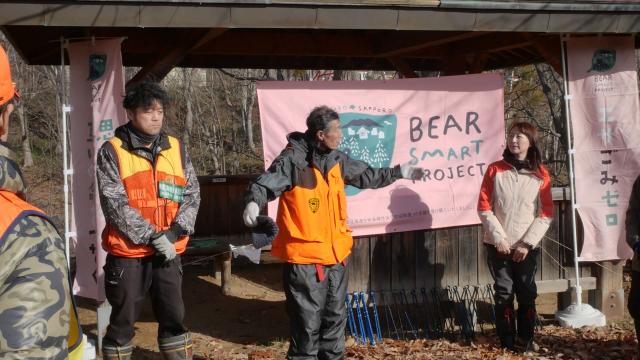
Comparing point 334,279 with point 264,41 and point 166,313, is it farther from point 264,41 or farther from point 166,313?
point 264,41

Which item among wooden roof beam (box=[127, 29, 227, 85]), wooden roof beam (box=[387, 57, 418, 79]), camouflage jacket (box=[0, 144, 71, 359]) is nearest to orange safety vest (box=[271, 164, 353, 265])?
wooden roof beam (box=[127, 29, 227, 85])

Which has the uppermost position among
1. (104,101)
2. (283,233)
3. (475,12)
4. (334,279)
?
(475,12)

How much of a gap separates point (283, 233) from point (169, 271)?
30.7 inches

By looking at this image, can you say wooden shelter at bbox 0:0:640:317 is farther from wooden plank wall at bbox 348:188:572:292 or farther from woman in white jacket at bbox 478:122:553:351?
woman in white jacket at bbox 478:122:553:351

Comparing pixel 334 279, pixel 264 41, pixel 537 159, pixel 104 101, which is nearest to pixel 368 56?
pixel 264 41

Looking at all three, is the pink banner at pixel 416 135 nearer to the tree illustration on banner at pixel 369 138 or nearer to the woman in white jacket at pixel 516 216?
the tree illustration on banner at pixel 369 138

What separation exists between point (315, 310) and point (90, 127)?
8.31 ft

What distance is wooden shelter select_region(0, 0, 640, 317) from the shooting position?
4.52 m

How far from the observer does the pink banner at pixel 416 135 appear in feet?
18.4

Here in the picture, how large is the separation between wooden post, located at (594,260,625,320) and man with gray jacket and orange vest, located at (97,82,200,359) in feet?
14.2

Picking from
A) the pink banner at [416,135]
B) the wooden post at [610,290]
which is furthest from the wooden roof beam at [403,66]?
the wooden post at [610,290]

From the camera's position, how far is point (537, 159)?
5.11 metres

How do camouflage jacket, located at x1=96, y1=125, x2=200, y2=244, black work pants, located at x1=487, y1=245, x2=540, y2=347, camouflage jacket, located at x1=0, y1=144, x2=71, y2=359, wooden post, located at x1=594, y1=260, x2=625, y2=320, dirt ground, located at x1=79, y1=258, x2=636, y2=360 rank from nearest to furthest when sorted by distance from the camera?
camouflage jacket, located at x1=0, y1=144, x2=71, y2=359, camouflage jacket, located at x1=96, y1=125, x2=200, y2=244, black work pants, located at x1=487, y1=245, x2=540, y2=347, dirt ground, located at x1=79, y1=258, x2=636, y2=360, wooden post, located at x1=594, y1=260, x2=625, y2=320

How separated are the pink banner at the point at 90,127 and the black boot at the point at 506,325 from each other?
333 cm
